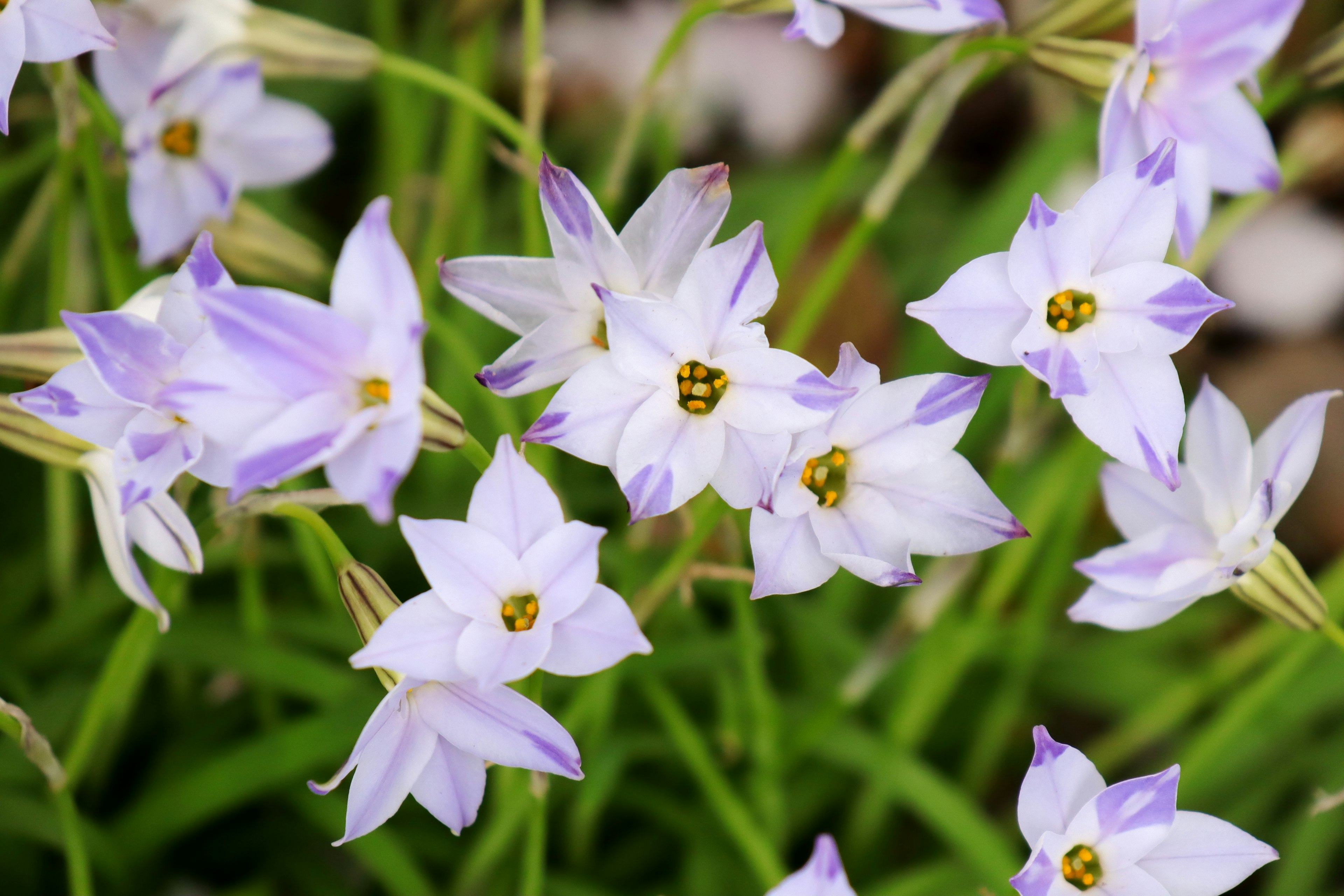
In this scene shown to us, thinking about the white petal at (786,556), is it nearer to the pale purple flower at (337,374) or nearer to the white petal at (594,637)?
the white petal at (594,637)

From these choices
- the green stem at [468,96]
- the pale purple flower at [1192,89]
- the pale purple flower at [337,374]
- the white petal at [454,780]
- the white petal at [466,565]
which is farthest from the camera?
the green stem at [468,96]

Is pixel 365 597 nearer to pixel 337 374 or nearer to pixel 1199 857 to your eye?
pixel 337 374

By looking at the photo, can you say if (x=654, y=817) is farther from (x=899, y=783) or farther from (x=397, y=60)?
(x=397, y=60)

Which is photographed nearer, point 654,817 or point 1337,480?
point 654,817

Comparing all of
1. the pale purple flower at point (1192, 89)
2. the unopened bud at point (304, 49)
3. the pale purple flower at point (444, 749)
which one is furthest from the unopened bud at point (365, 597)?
the pale purple flower at point (1192, 89)

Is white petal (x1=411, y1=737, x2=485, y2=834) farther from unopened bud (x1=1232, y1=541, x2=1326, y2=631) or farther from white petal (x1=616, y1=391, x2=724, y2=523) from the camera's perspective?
unopened bud (x1=1232, y1=541, x2=1326, y2=631)

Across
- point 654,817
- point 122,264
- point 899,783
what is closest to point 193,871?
point 654,817
